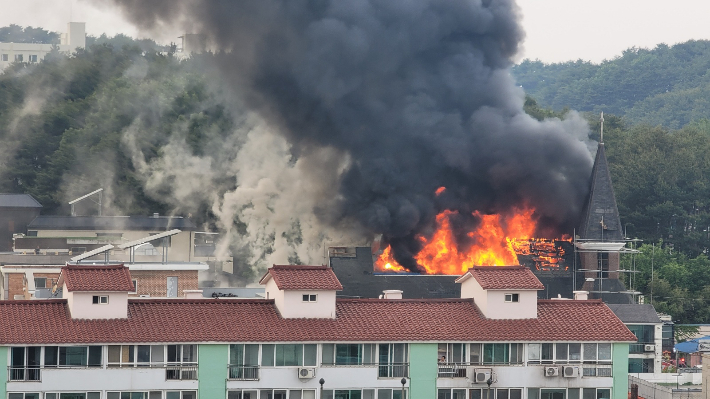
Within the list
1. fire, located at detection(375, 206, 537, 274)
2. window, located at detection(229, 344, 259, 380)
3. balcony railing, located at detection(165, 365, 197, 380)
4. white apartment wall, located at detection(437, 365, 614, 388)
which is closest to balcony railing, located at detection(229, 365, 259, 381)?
window, located at detection(229, 344, 259, 380)

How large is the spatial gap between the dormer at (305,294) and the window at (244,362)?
6.96 feet

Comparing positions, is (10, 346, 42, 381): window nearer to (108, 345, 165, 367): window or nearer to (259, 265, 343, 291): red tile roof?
(108, 345, 165, 367): window

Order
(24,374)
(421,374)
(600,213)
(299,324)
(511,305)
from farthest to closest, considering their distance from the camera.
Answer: (600,213) < (511,305) < (299,324) < (421,374) < (24,374)

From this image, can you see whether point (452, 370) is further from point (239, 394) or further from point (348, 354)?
point (239, 394)

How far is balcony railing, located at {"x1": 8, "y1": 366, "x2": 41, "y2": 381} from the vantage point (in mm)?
49750

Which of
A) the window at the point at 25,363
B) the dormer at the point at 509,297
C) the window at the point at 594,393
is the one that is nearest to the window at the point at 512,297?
the dormer at the point at 509,297

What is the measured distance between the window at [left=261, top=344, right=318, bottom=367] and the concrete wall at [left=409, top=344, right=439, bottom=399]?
3.41 metres

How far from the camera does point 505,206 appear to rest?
9425cm

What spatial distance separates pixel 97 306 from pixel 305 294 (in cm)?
721

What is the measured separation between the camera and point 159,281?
245 ft

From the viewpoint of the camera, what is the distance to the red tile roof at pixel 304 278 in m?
53.7

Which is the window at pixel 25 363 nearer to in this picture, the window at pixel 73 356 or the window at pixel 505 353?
the window at pixel 73 356

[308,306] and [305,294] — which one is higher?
[305,294]

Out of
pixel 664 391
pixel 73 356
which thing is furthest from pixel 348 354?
pixel 664 391
